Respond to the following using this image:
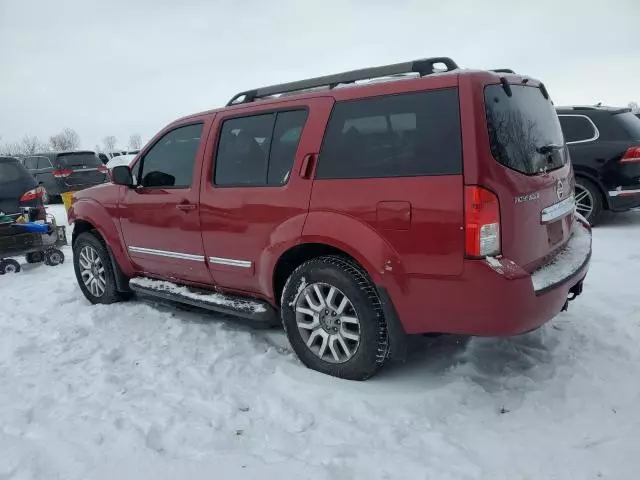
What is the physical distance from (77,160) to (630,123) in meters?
13.7

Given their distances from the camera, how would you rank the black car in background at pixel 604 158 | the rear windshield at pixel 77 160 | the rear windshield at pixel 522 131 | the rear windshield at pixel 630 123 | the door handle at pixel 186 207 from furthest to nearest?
the rear windshield at pixel 77 160
the rear windshield at pixel 630 123
the black car in background at pixel 604 158
the door handle at pixel 186 207
the rear windshield at pixel 522 131

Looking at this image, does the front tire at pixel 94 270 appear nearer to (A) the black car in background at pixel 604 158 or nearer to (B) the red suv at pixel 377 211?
(B) the red suv at pixel 377 211

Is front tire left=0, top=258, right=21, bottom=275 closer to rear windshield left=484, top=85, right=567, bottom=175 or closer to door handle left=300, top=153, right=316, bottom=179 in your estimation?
door handle left=300, top=153, right=316, bottom=179

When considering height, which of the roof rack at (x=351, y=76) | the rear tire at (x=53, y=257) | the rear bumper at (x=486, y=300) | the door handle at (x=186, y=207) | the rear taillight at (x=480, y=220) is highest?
the roof rack at (x=351, y=76)

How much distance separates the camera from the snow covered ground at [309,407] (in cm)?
247

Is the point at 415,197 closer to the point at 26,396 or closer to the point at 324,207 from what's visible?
the point at 324,207

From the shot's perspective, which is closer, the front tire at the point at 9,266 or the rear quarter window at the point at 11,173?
the front tire at the point at 9,266

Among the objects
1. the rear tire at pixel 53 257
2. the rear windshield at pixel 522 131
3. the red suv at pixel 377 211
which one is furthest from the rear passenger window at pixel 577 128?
the rear tire at pixel 53 257

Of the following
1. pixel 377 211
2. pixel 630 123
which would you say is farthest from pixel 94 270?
pixel 630 123

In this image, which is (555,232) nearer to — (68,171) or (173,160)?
(173,160)

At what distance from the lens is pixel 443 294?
279 cm

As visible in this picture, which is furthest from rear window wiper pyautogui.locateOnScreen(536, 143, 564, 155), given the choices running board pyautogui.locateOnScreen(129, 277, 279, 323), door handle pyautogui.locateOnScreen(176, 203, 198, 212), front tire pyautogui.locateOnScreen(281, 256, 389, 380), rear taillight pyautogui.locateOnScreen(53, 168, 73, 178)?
rear taillight pyautogui.locateOnScreen(53, 168, 73, 178)

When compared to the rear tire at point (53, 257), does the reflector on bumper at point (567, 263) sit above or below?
above

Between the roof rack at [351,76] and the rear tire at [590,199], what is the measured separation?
4.99 meters
